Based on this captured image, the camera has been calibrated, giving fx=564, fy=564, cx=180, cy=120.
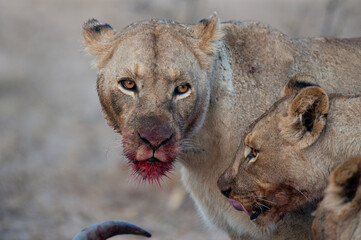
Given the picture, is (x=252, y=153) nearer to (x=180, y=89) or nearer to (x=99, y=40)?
(x=180, y=89)

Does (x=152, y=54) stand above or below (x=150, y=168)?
above

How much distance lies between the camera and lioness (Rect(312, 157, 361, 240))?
10.4 ft

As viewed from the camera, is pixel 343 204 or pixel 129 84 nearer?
pixel 343 204

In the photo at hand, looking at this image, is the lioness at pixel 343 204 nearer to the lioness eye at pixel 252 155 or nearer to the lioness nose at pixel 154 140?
the lioness eye at pixel 252 155

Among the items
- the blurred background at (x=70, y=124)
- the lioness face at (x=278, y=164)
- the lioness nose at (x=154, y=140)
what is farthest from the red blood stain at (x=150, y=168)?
the blurred background at (x=70, y=124)

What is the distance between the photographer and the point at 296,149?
142 inches

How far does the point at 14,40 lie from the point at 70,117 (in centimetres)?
392

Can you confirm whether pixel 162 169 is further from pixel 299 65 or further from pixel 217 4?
pixel 217 4

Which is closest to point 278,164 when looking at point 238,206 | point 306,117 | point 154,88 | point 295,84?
point 306,117

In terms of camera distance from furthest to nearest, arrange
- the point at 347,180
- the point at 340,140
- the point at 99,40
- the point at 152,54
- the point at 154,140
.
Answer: the point at 99,40
the point at 152,54
the point at 154,140
the point at 340,140
the point at 347,180

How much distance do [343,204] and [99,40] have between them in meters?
2.20

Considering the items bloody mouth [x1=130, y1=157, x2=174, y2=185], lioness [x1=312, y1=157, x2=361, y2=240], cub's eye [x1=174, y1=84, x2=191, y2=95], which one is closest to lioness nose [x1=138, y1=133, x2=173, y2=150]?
bloody mouth [x1=130, y1=157, x2=174, y2=185]

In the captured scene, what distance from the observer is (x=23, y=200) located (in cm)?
902

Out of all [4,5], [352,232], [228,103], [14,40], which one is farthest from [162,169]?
[4,5]
